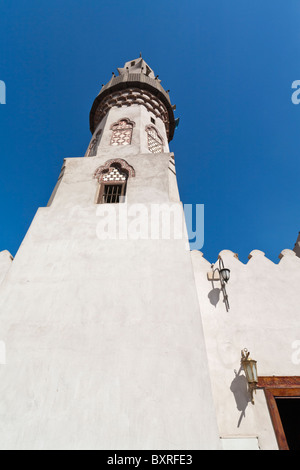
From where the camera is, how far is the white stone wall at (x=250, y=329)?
170 inches

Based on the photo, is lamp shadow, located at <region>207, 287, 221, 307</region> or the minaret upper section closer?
lamp shadow, located at <region>207, 287, 221, 307</region>

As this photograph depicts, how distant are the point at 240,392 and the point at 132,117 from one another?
923 cm

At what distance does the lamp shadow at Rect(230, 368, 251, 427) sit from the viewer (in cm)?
436

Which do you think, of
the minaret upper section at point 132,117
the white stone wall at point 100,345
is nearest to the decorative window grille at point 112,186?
the white stone wall at point 100,345

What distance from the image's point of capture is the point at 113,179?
7285 millimetres

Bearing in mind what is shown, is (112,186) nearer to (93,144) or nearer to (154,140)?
(154,140)

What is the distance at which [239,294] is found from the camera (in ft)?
19.3

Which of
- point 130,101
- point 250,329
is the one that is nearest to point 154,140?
point 130,101

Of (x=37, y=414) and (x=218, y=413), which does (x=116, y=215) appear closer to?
(x=37, y=414)

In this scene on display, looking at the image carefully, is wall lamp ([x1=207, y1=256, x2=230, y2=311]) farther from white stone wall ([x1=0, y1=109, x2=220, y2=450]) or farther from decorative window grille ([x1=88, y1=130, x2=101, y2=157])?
decorative window grille ([x1=88, y1=130, x2=101, y2=157])

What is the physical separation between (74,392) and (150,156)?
6.12 metres

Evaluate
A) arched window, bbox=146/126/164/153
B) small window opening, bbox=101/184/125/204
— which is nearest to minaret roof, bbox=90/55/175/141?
arched window, bbox=146/126/164/153

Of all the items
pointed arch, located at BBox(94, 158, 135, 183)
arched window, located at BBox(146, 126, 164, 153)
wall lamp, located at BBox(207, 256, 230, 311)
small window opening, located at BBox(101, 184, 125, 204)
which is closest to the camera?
wall lamp, located at BBox(207, 256, 230, 311)
